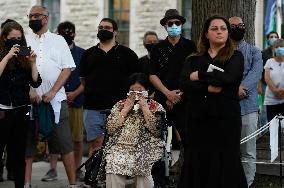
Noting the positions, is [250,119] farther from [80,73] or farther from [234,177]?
[80,73]

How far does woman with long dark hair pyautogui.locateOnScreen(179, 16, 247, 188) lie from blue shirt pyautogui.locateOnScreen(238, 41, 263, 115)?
4.75 feet

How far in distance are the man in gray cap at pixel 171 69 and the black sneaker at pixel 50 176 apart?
6.85 ft

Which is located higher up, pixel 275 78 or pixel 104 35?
pixel 104 35

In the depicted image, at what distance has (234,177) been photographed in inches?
276

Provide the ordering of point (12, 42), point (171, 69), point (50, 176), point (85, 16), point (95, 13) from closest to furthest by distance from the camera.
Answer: point (12, 42) → point (171, 69) → point (50, 176) → point (95, 13) → point (85, 16)

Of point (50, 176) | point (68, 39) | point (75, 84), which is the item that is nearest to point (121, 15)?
point (68, 39)

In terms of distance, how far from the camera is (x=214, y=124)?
703 centimetres

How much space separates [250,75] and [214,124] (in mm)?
1745

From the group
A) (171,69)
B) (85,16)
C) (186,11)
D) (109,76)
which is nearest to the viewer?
(171,69)

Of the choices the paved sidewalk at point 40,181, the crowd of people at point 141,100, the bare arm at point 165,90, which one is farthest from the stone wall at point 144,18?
the bare arm at point 165,90

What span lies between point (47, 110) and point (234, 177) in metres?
2.76

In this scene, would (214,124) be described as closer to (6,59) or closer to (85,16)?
(6,59)

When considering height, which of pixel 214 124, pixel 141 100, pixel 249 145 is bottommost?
pixel 249 145

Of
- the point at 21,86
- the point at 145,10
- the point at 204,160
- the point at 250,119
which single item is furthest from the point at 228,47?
the point at 145,10
